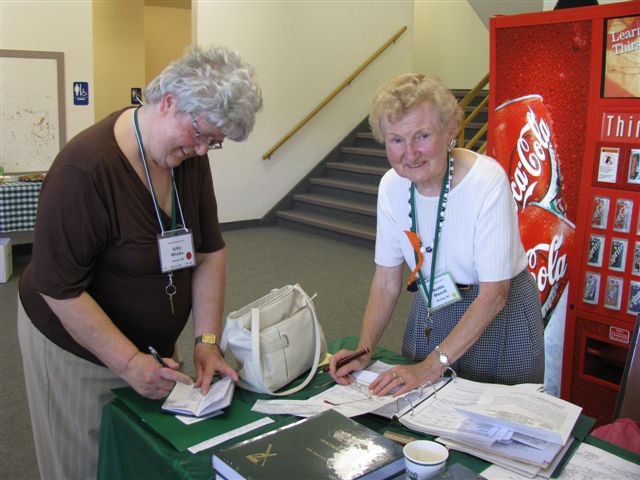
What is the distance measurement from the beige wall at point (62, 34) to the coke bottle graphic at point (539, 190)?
4447 millimetres

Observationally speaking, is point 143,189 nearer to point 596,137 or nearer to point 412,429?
point 412,429

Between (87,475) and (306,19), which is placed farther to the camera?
(306,19)

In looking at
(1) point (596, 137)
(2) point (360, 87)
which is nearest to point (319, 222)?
(2) point (360, 87)

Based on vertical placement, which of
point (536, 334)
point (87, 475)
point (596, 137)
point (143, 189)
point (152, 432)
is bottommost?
point (87, 475)

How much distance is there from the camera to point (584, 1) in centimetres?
270

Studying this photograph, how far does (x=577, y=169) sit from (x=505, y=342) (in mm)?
1078

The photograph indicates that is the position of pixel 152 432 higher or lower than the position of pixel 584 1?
lower

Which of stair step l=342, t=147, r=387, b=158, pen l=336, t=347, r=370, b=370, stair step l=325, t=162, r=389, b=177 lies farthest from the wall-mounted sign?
pen l=336, t=347, r=370, b=370

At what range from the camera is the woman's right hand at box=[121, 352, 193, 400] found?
155 centimetres

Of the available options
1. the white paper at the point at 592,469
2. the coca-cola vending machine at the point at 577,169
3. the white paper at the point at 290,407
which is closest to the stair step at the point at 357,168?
the coca-cola vending machine at the point at 577,169

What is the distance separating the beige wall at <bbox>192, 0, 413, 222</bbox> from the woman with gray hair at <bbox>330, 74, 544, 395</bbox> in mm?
5395

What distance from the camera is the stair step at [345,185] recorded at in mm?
7249

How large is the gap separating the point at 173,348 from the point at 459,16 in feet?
27.5

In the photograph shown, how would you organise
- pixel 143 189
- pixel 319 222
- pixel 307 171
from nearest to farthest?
pixel 143 189 → pixel 319 222 → pixel 307 171
